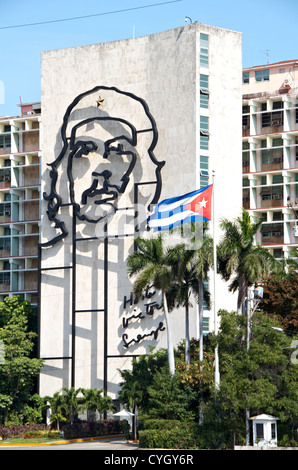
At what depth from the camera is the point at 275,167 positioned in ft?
332

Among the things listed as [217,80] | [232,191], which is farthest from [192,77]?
[232,191]

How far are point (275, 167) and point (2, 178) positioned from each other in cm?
2939

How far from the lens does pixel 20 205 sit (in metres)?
108

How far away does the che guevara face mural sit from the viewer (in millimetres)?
78625

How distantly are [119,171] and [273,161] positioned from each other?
26.5 meters

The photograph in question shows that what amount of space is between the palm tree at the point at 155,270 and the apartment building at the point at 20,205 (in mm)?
41688

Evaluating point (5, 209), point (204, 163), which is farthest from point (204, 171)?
point (5, 209)

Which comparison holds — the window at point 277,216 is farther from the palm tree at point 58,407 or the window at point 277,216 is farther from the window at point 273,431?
the window at point 273,431

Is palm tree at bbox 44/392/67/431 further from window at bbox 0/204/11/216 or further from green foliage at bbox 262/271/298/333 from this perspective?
A: window at bbox 0/204/11/216

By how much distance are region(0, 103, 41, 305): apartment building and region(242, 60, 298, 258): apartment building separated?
877 inches

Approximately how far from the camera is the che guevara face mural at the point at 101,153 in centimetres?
7862

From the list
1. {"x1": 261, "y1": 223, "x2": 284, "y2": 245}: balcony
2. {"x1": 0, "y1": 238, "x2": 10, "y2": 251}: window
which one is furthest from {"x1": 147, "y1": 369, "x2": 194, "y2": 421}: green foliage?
{"x1": 0, "y1": 238, "x2": 10, "y2": 251}: window

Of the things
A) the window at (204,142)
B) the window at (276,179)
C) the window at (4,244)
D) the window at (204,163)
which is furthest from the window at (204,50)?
the window at (4,244)
